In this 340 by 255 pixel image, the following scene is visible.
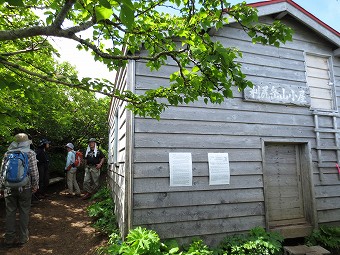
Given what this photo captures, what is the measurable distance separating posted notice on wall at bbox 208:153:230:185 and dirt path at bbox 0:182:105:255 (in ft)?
9.40

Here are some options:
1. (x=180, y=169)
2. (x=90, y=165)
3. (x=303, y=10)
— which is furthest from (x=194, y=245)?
(x=90, y=165)

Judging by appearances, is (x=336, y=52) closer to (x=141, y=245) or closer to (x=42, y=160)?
(x=141, y=245)

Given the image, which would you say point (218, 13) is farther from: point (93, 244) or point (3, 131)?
point (3, 131)

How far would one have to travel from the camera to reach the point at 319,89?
6344mm

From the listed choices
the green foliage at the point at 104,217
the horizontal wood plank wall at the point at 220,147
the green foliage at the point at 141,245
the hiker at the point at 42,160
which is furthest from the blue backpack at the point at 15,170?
the hiker at the point at 42,160

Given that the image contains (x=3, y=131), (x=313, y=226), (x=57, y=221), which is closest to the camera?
(x=313, y=226)

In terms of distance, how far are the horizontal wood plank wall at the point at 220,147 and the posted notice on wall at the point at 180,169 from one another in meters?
0.10

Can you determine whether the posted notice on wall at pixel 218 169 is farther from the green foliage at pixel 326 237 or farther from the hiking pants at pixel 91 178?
the hiking pants at pixel 91 178

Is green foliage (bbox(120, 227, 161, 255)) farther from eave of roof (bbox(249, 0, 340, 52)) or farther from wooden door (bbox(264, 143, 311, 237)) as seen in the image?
eave of roof (bbox(249, 0, 340, 52))

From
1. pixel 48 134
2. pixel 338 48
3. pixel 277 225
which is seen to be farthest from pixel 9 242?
pixel 338 48

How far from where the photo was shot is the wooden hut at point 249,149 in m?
4.46

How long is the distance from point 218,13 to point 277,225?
188 inches

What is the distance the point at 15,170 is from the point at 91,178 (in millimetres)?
5042

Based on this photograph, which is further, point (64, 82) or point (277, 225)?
point (277, 225)
